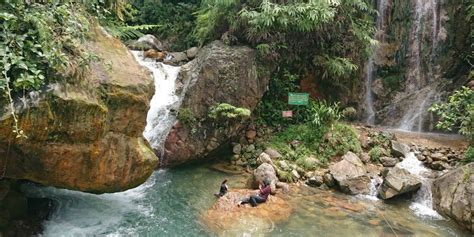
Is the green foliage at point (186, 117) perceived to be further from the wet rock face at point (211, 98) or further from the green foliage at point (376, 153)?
the green foliage at point (376, 153)

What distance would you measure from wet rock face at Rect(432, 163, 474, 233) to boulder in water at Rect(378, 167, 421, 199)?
1.57 feet

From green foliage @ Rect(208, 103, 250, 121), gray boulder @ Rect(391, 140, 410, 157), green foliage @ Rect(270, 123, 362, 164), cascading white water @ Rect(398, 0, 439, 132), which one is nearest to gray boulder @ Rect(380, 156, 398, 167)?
gray boulder @ Rect(391, 140, 410, 157)

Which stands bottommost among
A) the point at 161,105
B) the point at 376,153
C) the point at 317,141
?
the point at 376,153

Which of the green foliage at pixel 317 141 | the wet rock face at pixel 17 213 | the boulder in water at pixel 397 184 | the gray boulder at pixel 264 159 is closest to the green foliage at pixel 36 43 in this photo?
the wet rock face at pixel 17 213

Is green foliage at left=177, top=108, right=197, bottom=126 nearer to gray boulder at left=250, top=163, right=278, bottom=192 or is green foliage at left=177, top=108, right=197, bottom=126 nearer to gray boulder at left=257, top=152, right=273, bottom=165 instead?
gray boulder at left=257, top=152, right=273, bottom=165

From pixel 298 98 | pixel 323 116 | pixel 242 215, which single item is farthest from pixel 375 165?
pixel 242 215

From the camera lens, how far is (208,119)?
35.8ft

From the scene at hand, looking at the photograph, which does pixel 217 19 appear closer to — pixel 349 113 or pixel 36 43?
pixel 349 113

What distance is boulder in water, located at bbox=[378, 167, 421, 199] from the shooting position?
29.4 feet

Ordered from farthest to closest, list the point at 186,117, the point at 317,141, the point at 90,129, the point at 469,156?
the point at 317,141, the point at 186,117, the point at 469,156, the point at 90,129

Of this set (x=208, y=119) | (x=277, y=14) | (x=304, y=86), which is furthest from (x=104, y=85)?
(x=304, y=86)

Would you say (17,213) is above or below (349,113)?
below

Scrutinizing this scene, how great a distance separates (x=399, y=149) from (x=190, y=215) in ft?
22.4

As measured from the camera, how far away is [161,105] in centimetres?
1184
